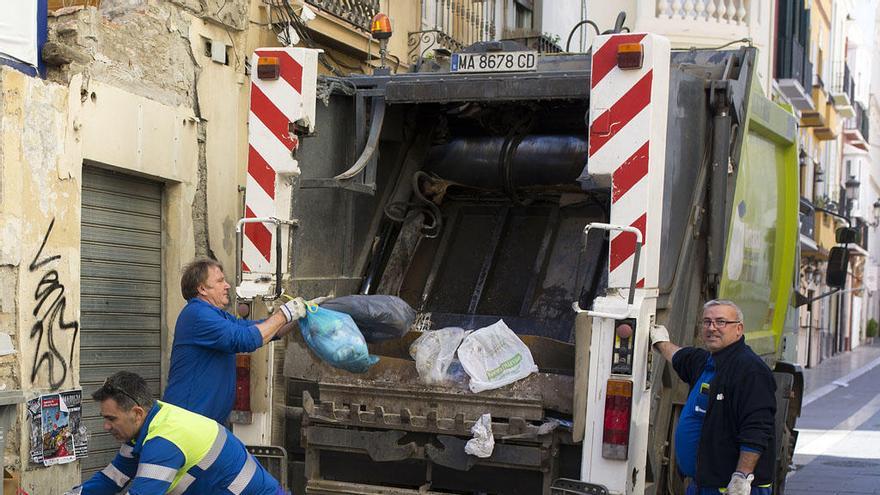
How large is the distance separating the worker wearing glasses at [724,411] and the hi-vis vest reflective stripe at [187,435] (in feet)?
6.55

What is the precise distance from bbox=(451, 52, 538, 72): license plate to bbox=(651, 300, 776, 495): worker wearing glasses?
1.49 meters

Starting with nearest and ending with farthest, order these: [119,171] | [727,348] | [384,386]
A: [727,348], [384,386], [119,171]

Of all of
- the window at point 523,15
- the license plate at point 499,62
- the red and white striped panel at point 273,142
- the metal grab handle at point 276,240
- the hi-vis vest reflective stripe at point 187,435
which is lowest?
the hi-vis vest reflective stripe at point 187,435

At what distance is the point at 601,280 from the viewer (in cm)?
593

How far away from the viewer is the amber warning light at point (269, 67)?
5406 mm

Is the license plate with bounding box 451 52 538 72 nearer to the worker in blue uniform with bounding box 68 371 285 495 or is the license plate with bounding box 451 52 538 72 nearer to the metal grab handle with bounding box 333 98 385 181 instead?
the metal grab handle with bounding box 333 98 385 181

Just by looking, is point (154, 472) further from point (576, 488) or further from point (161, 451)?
point (576, 488)

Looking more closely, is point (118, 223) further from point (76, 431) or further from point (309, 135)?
point (309, 135)

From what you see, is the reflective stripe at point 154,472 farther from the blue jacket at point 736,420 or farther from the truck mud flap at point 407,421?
the blue jacket at point 736,420

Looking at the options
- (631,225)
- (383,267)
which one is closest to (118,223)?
(383,267)

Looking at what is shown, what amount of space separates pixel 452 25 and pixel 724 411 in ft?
26.4

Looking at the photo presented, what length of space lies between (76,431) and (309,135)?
204 cm

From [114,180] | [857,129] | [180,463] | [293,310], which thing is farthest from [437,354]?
[857,129]

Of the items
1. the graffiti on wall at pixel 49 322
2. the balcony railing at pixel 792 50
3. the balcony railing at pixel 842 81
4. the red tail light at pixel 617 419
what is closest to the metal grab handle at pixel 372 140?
the graffiti on wall at pixel 49 322
